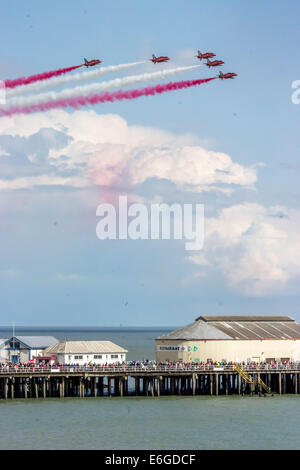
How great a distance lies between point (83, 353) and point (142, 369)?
25.5ft

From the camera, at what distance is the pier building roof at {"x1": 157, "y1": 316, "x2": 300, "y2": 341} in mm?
107250

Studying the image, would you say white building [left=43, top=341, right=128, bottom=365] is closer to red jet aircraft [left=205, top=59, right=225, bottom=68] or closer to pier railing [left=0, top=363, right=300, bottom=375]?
pier railing [left=0, top=363, right=300, bottom=375]

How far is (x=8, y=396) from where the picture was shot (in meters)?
100

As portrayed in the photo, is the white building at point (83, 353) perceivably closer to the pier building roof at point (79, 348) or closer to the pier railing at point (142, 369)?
the pier building roof at point (79, 348)

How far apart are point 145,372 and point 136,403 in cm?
676

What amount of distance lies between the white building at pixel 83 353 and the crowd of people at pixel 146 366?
0.85m

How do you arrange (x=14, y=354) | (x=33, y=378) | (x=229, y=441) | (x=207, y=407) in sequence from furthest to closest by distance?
(x=14, y=354), (x=33, y=378), (x=207, y=407), (x=229, y=441)

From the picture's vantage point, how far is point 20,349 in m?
107

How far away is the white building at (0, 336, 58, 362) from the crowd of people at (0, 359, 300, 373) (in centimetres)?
177

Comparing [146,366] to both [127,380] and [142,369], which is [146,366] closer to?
[142,369]

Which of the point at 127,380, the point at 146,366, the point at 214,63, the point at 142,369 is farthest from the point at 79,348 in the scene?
the point at 214,63
